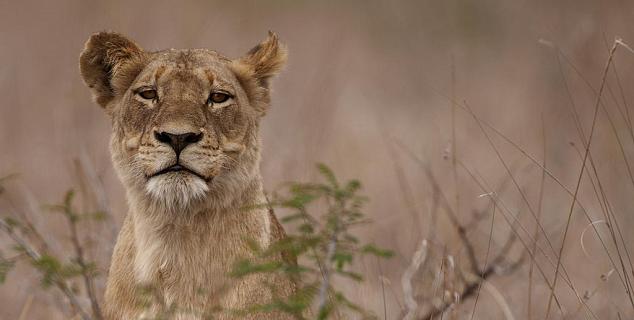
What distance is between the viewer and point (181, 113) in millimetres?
4883

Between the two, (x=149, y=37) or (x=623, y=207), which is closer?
(x=623, y=207)

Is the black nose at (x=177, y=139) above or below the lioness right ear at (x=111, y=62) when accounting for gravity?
below

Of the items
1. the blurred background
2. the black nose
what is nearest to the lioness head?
the black nose

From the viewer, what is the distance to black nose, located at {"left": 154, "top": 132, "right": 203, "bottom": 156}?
4.73m

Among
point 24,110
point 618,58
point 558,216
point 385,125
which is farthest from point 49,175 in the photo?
point 618,58

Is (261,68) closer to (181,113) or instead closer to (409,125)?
(181,113)

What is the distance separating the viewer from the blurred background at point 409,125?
24.6 ft

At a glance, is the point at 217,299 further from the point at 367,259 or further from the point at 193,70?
the point at 367,259

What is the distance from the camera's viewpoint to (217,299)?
4906mm

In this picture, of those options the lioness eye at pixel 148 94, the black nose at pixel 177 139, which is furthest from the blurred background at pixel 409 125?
the lioness eye at pixel 148 94

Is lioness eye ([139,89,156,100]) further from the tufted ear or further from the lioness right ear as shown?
the tufted ear

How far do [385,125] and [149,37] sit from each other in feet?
8.50

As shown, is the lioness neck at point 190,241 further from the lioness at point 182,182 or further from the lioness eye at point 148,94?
the lioness eye at point 148,94

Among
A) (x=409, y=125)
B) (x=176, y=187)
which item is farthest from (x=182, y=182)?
(x=409, y=125)
